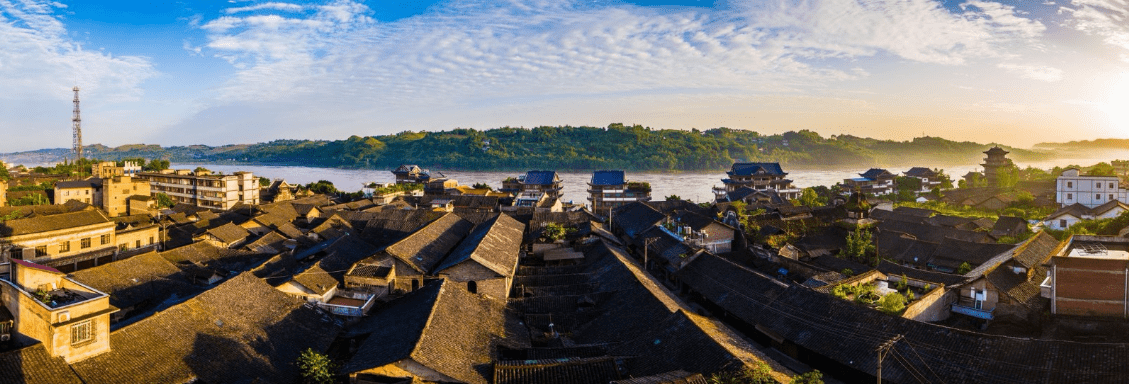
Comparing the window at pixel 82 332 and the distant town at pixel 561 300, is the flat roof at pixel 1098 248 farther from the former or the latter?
the window at pixel 82 332

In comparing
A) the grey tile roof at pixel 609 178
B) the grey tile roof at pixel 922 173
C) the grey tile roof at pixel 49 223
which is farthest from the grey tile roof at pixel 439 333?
the grey tile roof at pixel 922 173

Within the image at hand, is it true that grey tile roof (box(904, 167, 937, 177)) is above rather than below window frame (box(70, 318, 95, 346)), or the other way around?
above

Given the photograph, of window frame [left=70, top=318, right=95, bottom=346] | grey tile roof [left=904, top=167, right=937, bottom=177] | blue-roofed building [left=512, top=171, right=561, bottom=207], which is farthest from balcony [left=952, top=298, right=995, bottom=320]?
grey tile roof [left=904, top=167, right=937, bottom=177]

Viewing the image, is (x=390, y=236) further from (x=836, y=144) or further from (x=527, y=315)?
(x=836, y=144)

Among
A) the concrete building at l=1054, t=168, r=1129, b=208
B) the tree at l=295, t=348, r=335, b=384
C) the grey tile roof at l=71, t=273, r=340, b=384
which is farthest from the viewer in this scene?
the concrete building at l=1054, t=168, r=1129, b=208

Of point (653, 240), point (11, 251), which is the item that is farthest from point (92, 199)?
point (653, 240)

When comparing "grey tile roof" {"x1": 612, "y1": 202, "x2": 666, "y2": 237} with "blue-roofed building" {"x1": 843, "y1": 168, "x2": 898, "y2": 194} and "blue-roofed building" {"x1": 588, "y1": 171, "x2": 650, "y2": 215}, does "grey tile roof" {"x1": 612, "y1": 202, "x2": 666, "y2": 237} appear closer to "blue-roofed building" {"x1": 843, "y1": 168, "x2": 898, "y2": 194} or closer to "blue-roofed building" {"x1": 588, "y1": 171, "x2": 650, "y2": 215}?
"blue-roofed building" {"x1": 588, "y1": 171, "x2": 650, "y2": 215}

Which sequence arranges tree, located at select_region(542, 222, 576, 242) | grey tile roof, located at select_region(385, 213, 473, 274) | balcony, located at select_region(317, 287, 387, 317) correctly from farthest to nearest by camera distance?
1. tree, located at select_region(542, 222, 576, 242)
2. grey tile roof, located at select_region(385, 213, 473, 274)
3. balcony, located at select_region(317, 287, 387, 317)
